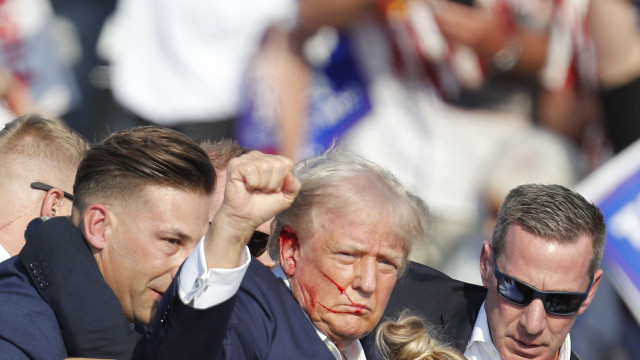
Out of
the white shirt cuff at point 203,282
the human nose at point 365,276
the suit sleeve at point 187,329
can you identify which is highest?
the white shirt cuff at point 203,282

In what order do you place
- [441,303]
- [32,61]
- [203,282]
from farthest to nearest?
[32,61], [441,303], [203,282]

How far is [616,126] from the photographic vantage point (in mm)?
4891

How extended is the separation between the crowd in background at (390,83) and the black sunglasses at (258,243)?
1552 mm

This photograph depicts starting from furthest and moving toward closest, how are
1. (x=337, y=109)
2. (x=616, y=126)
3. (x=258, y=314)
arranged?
(x=337, y=109)
(x=616, y=126)
(x=258, y=314)

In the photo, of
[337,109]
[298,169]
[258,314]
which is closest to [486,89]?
A: [337,109]

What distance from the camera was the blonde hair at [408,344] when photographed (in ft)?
8.04

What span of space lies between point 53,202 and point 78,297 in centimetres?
67

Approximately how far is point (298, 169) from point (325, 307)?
39 cm

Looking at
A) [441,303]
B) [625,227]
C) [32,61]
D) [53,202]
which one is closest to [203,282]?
[53,202]

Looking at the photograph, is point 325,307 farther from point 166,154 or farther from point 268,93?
point 268,93

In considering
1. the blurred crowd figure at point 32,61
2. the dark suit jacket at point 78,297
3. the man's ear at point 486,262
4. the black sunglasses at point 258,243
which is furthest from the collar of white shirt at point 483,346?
the blurred crowd figure at point 32,61

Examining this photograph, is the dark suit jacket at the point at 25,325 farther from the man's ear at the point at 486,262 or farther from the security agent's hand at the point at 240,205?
the man's ear at the point at 486,262

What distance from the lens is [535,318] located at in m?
2.91

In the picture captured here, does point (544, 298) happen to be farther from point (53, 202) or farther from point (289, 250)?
point (53, 202)
